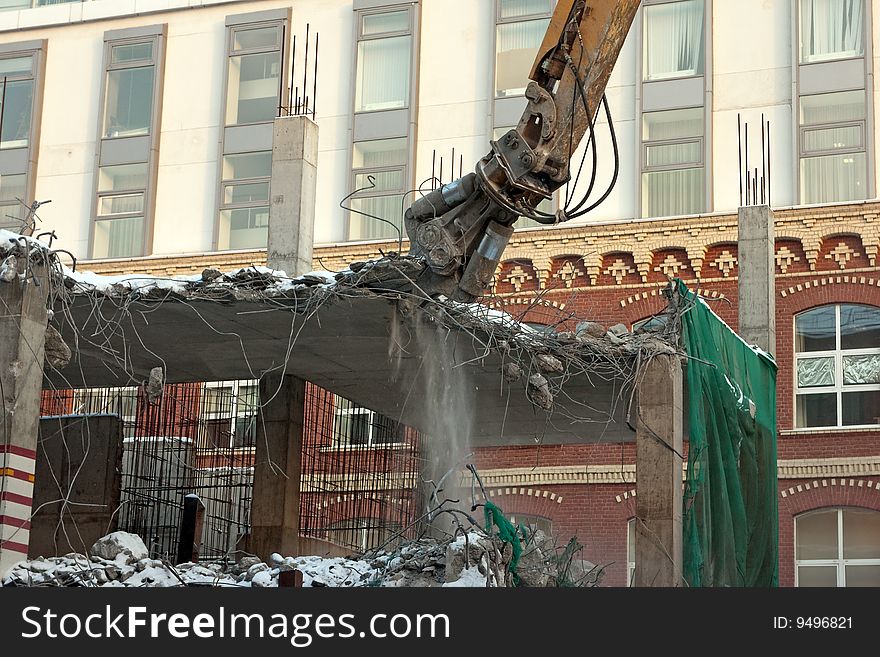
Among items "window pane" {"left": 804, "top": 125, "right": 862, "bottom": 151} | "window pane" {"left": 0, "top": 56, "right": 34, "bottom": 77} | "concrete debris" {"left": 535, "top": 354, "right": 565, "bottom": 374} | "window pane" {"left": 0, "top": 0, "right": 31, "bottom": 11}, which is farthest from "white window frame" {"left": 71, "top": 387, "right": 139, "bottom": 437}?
"window pane" {"left": 804, "top": 125, "right": 862, "bottom": 151}

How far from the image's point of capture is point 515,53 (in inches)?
1394

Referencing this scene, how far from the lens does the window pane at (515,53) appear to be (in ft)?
115

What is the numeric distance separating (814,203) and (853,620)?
23837mm

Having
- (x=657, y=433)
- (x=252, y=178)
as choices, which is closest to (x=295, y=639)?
(x=657, y=433)

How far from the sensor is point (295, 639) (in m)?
9.16

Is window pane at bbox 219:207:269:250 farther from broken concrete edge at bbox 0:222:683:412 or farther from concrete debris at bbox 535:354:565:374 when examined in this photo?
broken concrete edge at bbox 0:222:683:412

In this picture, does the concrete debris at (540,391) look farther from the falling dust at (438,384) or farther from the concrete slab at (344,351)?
the falling dust at (438,384)

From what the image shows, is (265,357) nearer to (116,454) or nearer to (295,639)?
(116,454)

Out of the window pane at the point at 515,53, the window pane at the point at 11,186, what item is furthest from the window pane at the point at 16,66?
the window pane at the point at 515,53

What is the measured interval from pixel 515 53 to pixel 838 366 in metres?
11.3

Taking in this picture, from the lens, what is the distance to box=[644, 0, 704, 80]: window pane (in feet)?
112

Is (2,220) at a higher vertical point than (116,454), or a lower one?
higher

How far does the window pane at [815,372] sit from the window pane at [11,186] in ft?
71.2

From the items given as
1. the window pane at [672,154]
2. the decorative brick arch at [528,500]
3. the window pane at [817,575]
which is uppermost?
the window pane at [672,154]
